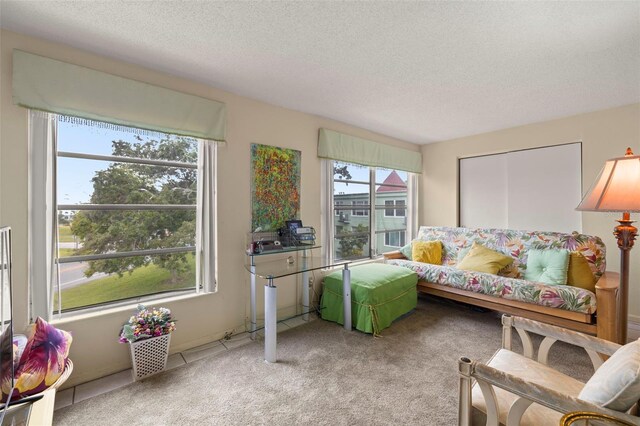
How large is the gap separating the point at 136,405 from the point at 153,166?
1.69 metres

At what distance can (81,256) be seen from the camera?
2018 mm

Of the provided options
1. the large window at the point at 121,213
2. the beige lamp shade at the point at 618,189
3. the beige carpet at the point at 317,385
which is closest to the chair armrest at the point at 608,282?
the beige carpet at the point at 317,385

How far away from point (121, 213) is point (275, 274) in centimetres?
127

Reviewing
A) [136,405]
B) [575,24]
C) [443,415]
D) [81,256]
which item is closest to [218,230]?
[81,256]

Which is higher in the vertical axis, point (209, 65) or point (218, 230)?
point (209, 65)

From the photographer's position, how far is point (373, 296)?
8.77 ft

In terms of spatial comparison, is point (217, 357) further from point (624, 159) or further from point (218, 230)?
point (624, 159)

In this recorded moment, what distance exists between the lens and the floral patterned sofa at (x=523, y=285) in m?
2.28

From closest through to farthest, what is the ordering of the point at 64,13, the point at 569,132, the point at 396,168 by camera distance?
1. the point at 64,13
2. the point at 569,132
3. the point at 396,168

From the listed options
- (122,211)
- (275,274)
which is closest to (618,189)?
(275,274)

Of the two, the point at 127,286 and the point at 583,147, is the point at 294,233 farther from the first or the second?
the point at 583,147

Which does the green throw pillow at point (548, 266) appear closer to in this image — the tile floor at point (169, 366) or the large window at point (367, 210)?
the large window at point (367, 210)

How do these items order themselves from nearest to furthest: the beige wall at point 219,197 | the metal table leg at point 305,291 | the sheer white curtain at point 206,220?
1. the beige wall at point 219,197
2. the sheer white curtain at point 206,220
3. the metal table leg at point 305,291

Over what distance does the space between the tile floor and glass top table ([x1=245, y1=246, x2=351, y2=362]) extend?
6.3 inches
